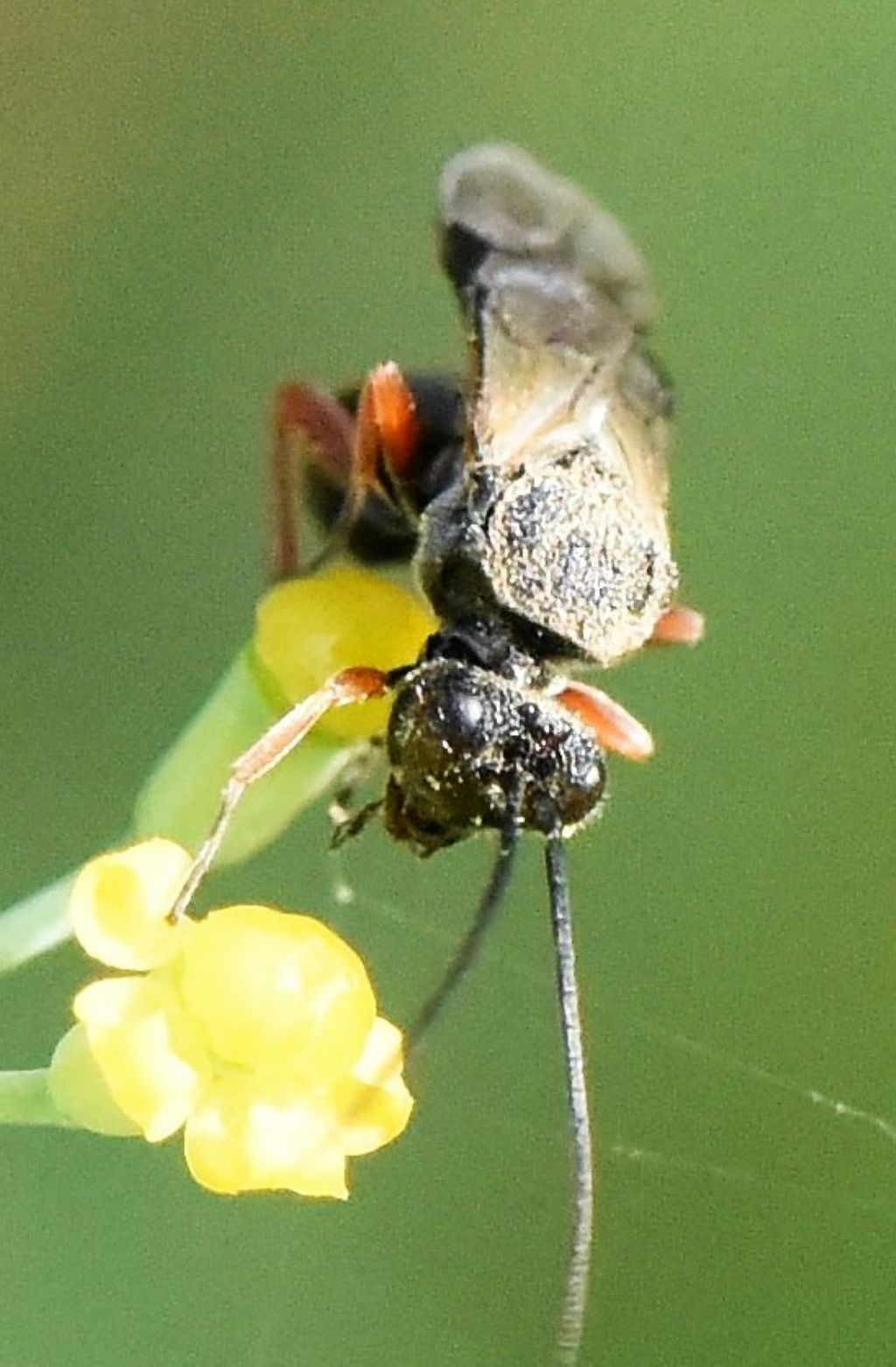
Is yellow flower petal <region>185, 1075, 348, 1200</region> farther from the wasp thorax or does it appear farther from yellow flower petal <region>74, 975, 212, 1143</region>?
the wasp thorax

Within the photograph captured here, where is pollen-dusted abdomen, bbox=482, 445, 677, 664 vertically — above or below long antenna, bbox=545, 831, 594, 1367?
above

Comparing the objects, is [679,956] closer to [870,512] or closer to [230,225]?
[870,512]

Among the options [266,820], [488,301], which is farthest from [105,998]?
[488,301]

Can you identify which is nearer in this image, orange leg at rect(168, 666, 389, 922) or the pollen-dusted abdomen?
orange leg at rect(168, 666, 389, 922)

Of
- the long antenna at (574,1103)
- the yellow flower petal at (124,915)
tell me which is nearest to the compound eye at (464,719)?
the long antenna at (574,1103)

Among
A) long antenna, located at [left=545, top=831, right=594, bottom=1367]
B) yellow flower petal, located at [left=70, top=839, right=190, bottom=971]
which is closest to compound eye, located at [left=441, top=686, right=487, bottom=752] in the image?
long antenna, located at [left=545, top=831, right=594, bottom=1367]

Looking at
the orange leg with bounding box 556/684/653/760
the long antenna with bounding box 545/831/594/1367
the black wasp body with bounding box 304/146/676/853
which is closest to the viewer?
the long antenna with bounding box 545/831/594/1367

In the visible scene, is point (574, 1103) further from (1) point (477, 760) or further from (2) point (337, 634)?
(2) point (337, 634)
